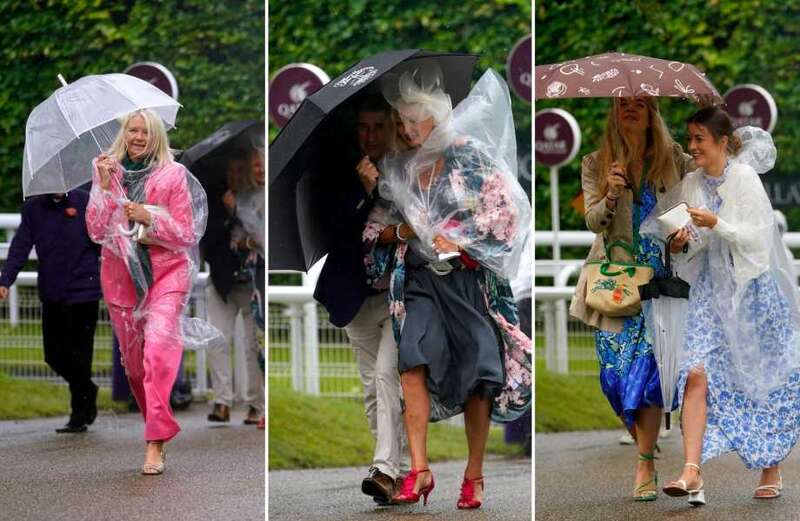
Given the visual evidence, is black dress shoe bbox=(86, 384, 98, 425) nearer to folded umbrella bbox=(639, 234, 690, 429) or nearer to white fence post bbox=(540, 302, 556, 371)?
white fence post bbox=(540, 302, 556, 371)

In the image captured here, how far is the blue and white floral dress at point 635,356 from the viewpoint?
6.91 metres

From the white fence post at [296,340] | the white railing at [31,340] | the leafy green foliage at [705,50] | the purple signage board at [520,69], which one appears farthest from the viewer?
the leafy green foliage at [705,50]

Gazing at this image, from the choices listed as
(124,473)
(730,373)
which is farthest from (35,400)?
(730,373)

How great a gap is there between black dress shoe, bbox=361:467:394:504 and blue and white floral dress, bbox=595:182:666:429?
985mm

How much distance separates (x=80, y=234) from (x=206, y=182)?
843 millimetres

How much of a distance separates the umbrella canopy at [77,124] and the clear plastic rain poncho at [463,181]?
4.59 ft

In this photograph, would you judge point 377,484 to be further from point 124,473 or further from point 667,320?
point 124,473

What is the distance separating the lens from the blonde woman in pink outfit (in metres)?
7.55

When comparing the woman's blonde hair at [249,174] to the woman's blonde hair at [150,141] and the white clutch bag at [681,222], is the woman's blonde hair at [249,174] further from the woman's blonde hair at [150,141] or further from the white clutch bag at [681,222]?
the white clutch bag at [681,222]

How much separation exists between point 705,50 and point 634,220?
699 centimetres

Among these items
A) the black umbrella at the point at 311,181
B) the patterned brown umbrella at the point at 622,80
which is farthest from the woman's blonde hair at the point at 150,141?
the patterned brown umbrella at the point at 622,80

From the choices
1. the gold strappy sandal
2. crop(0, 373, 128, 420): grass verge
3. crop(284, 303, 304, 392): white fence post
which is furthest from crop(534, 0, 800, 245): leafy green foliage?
the gold strappy sandal

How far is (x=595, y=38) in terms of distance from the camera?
12891 mm

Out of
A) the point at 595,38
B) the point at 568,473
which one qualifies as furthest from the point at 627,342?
the point at 595,38
